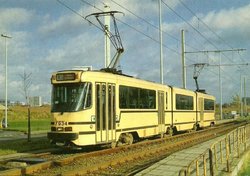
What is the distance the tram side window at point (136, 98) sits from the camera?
20992 millimetres

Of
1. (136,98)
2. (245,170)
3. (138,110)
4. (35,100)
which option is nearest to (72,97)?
(136,98)

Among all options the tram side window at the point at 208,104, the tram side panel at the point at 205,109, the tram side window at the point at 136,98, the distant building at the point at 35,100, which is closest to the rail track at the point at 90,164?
the tram side window at the point at 136,98

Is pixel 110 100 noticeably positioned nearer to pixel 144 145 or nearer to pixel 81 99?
pixel 81 99

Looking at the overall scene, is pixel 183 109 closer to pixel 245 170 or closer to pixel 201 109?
pixel 201 109

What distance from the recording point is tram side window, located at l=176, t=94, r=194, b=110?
32188 millimetres

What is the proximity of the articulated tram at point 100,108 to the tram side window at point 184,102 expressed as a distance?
6.28m

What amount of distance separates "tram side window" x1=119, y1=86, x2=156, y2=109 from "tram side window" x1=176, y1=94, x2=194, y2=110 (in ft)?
20.7

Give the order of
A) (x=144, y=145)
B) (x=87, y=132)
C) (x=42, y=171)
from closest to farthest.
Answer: (x=42, y=171)
(x=87, y=132)
(x=144, y=145)

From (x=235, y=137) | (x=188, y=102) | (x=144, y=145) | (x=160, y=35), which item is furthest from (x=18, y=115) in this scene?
(x=235, y=137)

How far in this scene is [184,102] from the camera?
34.1 metres

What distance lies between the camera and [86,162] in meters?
15.9

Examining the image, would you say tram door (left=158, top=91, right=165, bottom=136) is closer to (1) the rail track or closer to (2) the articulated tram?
(2) the articulated tram

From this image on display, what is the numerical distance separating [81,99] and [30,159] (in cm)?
346

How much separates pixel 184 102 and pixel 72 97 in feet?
56.0
